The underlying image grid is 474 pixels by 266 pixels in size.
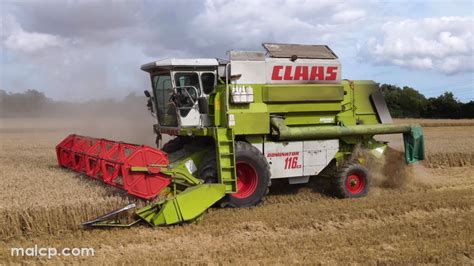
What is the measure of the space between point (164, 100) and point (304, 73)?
2.41 m

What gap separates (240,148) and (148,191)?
5.59 ft

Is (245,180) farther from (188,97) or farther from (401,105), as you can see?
(401,105)

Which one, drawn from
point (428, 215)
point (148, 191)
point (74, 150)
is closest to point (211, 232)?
point (148, 191)

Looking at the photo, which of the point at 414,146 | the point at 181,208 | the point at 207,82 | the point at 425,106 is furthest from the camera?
the point at 425,106

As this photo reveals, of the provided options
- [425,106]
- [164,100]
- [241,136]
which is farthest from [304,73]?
[425,106]

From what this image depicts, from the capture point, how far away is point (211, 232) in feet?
21.1

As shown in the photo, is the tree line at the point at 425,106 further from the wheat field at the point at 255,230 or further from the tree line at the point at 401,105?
the wheat field at the point at 255,230

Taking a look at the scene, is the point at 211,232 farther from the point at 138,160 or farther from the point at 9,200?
the point at 9,200

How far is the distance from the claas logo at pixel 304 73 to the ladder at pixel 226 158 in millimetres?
1401

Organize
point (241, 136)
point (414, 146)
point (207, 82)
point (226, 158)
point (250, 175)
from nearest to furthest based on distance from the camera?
point (226, 158) → point (250, 175) → point (241, 136) → point (207, 82) → point (414, 146)

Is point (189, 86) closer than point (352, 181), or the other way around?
point (189, 86)

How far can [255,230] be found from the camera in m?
6.50

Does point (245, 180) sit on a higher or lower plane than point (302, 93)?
lower

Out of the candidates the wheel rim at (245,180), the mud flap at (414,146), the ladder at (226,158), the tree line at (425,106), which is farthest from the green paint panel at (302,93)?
the tree line at (425,106)
